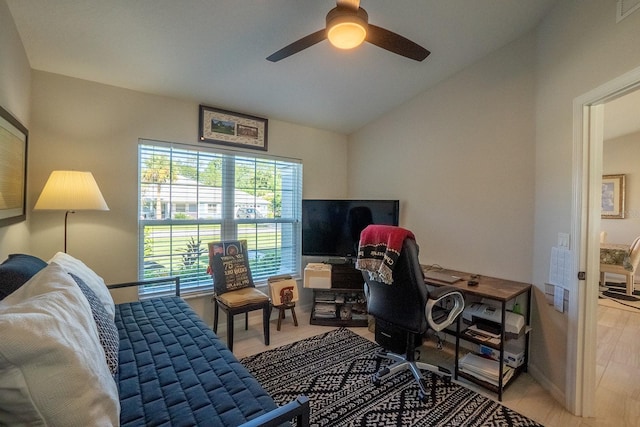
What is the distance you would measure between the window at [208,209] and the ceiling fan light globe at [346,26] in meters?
1.88

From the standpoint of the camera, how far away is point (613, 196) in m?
5.10

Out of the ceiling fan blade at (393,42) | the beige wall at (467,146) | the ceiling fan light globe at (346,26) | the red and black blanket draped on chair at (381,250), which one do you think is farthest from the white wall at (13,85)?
the red and black blanket draped on chair at (381,250)

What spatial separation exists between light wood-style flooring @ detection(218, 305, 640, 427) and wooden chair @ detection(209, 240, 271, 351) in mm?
194

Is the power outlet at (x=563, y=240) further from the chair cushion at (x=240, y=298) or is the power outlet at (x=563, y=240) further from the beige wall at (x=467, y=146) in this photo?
the chair cushion at (x=240, y=298)

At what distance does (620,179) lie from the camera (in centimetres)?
502

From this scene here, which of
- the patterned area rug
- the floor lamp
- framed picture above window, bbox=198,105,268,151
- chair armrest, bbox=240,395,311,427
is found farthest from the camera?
framed picture above window, bbox=198,105,268,151

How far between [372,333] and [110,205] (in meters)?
2.73

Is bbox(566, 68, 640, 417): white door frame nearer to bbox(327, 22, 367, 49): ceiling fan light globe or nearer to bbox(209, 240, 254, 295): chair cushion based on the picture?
bbox(327, 22, 367, 49): ceiling fan light globe

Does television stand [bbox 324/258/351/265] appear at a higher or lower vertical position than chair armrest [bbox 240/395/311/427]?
higher

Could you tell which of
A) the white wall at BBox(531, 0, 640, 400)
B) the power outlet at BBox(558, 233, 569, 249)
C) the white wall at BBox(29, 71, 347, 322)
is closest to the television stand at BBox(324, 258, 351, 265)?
the white wall at BBox(29, 71, 347, 322)

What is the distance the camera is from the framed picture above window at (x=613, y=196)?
501 centimetres

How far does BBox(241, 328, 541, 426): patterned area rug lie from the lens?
1.81m

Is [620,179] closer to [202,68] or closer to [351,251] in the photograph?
[351,251]

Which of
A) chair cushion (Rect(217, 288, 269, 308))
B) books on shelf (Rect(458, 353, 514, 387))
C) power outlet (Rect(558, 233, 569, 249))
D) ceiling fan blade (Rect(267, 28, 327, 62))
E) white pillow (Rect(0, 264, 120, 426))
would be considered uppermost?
ceiling fan blade (Rect(267, 28, 327, 62))
